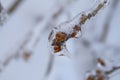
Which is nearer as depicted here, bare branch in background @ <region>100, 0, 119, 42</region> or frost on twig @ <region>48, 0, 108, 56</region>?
frost on twig @ <region>48, 0, 108, 56</region>

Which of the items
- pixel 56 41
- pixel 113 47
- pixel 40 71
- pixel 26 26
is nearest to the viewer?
pixel 56 41

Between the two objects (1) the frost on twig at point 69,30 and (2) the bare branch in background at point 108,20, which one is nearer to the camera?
(1) the frost on twig at point 69,30

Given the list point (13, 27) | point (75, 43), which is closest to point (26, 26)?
point (13, 27)

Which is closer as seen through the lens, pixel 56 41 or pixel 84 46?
pixel 56 41

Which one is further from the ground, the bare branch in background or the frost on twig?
the bare branch in background

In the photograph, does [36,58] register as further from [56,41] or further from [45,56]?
[56,41]

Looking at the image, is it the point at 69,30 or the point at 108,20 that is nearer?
the point at 69,30

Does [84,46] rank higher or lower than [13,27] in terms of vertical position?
lower

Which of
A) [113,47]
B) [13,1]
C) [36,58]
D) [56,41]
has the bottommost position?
[56,41]
